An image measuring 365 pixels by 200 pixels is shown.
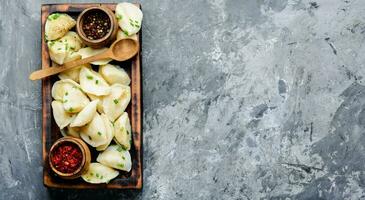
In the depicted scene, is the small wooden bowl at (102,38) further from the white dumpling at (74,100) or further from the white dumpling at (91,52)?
the white dumpling at (74,100)

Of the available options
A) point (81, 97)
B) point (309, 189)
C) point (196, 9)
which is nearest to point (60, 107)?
point (81, 97)

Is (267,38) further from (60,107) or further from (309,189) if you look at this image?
(60,107)

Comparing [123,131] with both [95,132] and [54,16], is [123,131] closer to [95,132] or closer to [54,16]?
[95,132]

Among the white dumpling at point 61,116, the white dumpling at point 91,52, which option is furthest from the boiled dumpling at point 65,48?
the white dumpling at point 61,116

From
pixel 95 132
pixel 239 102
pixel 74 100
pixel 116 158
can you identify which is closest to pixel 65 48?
pixel 74 100

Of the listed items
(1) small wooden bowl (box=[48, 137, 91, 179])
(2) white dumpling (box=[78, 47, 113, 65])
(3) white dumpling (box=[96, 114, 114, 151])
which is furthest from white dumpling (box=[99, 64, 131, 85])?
(1) small wooden bowl (box=[48, 137, 91, 179])
